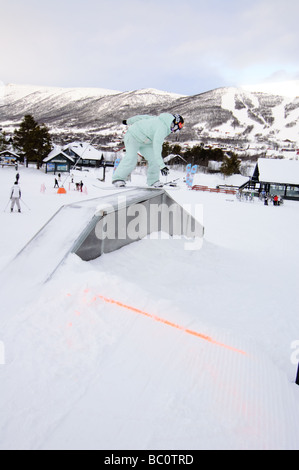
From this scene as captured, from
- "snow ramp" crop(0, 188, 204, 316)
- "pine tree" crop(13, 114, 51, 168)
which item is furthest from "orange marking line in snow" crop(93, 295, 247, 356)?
"pine tree" crop(13, 114, 51, 168)

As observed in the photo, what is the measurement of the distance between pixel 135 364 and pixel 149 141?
6678mm

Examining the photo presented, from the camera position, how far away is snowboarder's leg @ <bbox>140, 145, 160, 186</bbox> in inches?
332

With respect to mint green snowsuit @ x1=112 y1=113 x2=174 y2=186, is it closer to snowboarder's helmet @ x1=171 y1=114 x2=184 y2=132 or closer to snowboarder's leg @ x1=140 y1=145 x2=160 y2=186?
snowboarder's leg @ x1=140 y1=145 x2=160 y2=186

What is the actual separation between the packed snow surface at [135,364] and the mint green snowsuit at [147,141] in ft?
13.1

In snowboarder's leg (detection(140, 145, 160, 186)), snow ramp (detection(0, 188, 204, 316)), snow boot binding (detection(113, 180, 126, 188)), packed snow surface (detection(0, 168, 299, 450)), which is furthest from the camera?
snow boot binding (detection(113, 180, 126, 188))

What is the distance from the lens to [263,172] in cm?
4200

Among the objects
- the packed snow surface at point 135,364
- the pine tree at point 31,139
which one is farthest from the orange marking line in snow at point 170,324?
the pine tree at point 31,139

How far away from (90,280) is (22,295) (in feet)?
2.64

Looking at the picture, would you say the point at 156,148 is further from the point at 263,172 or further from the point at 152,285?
the point at 263,172

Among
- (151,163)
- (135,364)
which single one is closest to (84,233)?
(135,364)

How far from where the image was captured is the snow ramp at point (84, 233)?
158 inches
